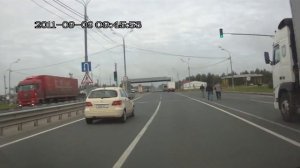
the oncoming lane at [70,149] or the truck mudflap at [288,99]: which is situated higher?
the truck mudflap at [288,99]

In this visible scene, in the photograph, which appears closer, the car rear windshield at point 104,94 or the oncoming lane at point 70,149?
the oncoming lane at point 70,149

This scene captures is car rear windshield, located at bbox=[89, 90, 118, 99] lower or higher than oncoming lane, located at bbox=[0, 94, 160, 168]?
higher

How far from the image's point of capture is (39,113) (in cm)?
2048

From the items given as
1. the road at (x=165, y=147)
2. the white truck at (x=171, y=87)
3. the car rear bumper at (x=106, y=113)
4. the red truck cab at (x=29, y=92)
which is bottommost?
the road at (x=165, y=147)

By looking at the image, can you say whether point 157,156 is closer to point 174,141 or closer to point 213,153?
point 213,153

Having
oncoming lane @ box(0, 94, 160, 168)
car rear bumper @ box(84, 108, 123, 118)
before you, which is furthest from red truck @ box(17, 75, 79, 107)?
oncoming lane @ box(0, 94, 160, 168)

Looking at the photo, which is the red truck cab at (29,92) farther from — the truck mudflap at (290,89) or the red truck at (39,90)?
the truck mudflap at (290,89)

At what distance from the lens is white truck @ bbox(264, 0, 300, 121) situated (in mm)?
15344

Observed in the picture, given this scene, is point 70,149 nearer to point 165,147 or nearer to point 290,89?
point 165,147

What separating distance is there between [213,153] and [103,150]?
2654 mm

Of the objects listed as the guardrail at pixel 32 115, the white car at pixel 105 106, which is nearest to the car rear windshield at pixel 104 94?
the white car at pixel 105 106

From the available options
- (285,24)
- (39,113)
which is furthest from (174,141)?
(39,113)

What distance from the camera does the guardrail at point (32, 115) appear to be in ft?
55.0

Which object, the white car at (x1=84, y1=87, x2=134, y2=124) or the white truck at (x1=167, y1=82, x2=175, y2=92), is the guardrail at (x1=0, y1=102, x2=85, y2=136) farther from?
the white truck at (x1=167, y1=82, x2=175, y2=92)
